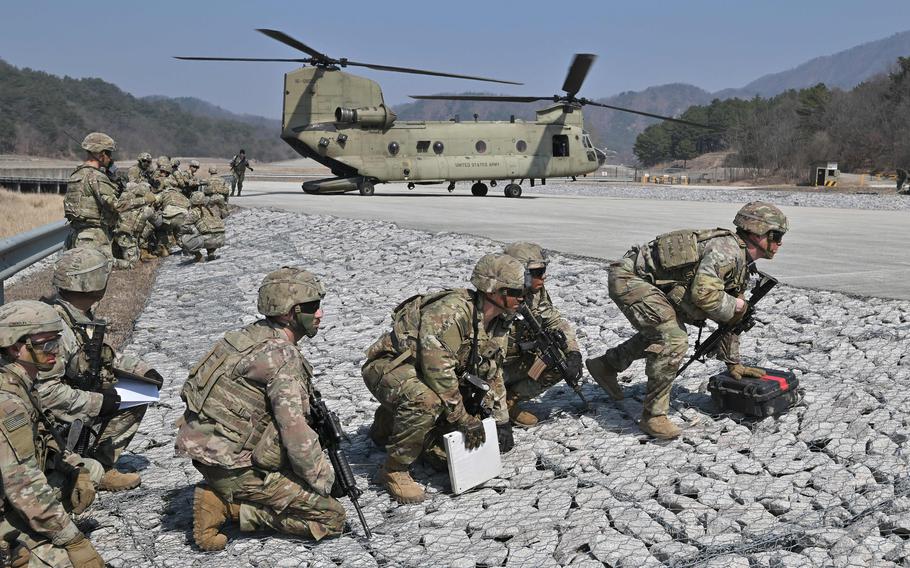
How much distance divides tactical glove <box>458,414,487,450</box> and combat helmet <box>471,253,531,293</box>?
812 millimetres

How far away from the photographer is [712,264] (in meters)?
5.87

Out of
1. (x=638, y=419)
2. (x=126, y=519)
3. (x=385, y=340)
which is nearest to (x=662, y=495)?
(x=638, y=419)

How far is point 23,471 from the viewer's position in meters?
3.68

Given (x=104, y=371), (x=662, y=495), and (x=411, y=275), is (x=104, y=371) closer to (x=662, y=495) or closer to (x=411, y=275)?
(x=662, y=495)

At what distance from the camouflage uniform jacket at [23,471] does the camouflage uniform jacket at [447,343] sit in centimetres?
210

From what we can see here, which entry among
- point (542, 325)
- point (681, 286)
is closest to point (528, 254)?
point (542, 325)

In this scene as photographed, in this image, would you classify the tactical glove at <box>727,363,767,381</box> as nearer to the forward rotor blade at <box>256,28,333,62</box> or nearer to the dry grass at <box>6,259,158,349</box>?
the dry grass at <box>6,259,158,349</box>

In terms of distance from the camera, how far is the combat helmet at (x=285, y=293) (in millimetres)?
4531

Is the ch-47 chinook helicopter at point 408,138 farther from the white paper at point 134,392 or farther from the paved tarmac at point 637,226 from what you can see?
the white paper at point 134,392

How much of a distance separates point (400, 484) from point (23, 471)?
2254mm

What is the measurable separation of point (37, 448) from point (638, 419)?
4205 millimetres

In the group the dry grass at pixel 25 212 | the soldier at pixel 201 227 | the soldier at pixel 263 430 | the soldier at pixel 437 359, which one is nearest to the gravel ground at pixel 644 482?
the soldier at pixel 263 430

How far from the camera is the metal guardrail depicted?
711 cm

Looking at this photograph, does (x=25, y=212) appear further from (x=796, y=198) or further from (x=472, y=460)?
(x=472, y=460)
